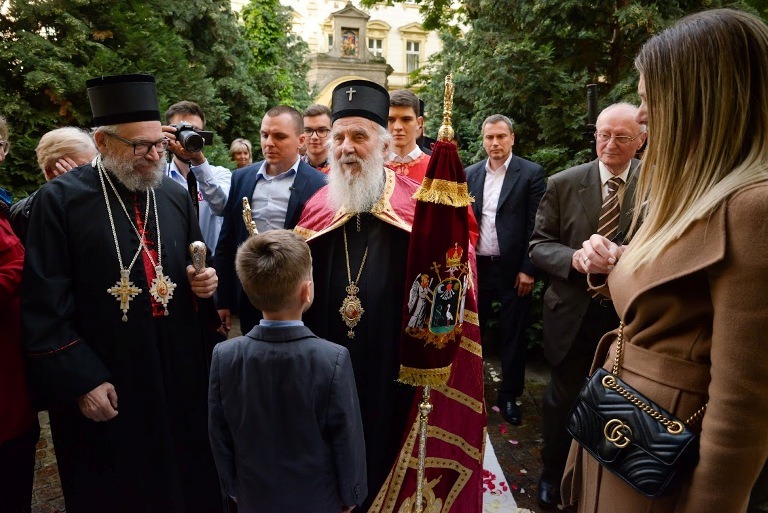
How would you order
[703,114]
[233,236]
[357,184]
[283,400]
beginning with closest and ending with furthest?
[703,114] → [283,400] → [357,184] → [233,236]

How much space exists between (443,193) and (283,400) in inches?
39.9

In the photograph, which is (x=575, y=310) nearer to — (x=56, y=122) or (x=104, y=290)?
(x=104, y=290)

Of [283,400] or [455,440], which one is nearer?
[283,400]

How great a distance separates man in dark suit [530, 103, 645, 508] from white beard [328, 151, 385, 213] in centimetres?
120


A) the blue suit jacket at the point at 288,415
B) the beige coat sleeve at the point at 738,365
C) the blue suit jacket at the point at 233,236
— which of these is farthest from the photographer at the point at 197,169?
the beige coat sleeve at the point at 738,365

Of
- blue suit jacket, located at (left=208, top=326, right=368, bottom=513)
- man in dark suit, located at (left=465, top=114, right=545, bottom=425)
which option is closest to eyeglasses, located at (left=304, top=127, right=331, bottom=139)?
man in dark suit, located at (left=465, top=114, right=545, bottom=425)

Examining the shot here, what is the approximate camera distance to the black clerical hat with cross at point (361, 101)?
2.78 m

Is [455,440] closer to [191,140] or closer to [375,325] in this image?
[375,325]

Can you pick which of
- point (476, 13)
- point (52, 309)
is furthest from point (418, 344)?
point (476, 13)

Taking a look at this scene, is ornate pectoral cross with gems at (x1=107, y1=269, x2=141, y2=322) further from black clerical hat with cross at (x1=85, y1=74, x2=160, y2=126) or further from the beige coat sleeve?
the beige coat sleeve

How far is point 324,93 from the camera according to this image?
27.5m

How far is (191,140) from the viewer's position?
10.1 feet

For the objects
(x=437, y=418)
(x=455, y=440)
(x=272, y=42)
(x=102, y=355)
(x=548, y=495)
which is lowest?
(x=548, y=495)

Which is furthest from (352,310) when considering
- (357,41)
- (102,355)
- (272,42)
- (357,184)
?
(357,41)
